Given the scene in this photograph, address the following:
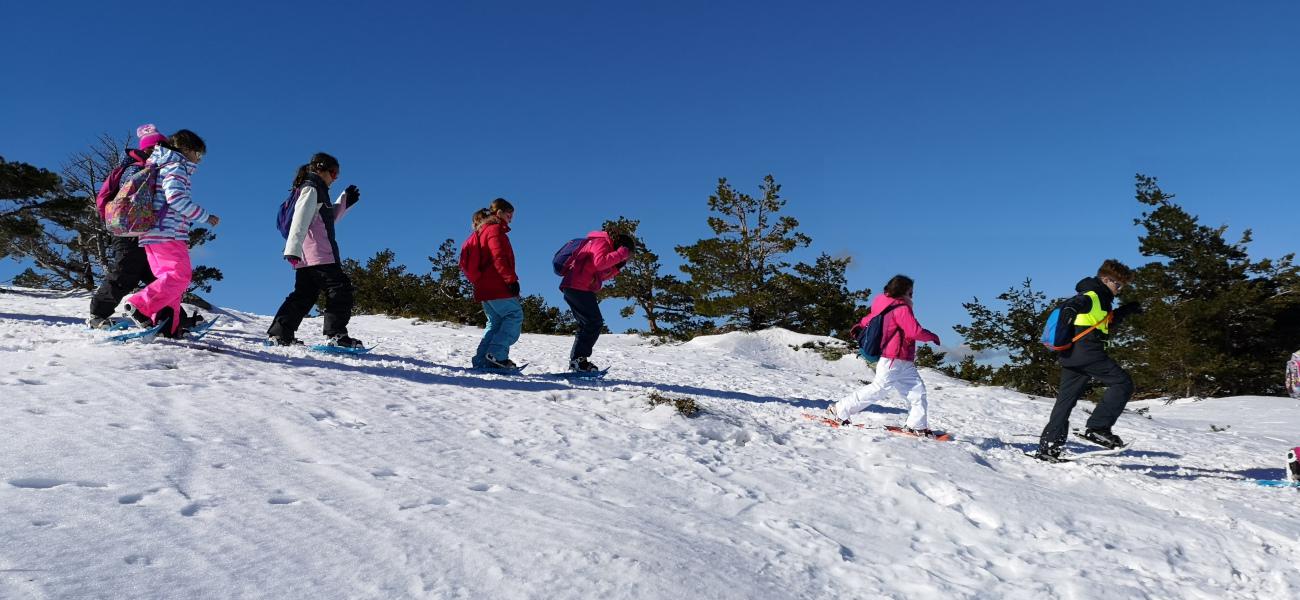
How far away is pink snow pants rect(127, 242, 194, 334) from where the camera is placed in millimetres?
5609

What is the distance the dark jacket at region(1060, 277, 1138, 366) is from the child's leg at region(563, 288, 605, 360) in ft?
14.7

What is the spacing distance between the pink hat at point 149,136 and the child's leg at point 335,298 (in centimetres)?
164

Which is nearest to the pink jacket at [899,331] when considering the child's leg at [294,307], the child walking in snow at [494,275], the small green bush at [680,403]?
the small green bush at [680,403]

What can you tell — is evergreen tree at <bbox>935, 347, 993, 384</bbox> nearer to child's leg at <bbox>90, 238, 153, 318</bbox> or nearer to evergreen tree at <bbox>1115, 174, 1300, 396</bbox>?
evergreen tree at <bbox>1115, 174, 1300, 396</bbox>

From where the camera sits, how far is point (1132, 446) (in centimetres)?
724

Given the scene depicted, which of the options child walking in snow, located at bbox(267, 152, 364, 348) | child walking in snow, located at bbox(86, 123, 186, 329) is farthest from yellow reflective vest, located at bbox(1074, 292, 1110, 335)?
child walking in snow, located at bbox(86, 123, 186, 329)

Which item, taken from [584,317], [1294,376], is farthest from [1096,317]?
[1294,376]

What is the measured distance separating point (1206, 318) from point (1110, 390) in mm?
21766

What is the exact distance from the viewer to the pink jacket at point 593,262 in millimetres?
7109

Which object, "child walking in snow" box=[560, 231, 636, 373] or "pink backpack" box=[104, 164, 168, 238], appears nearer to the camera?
"pink backpack" box=[104, 164, 168, 238]

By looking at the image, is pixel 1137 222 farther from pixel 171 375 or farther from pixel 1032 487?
pixel 171 375

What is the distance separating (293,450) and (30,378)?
198cm

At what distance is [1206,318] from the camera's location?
2250 centimetres

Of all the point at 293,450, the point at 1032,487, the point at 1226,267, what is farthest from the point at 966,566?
the point at 1226,267
